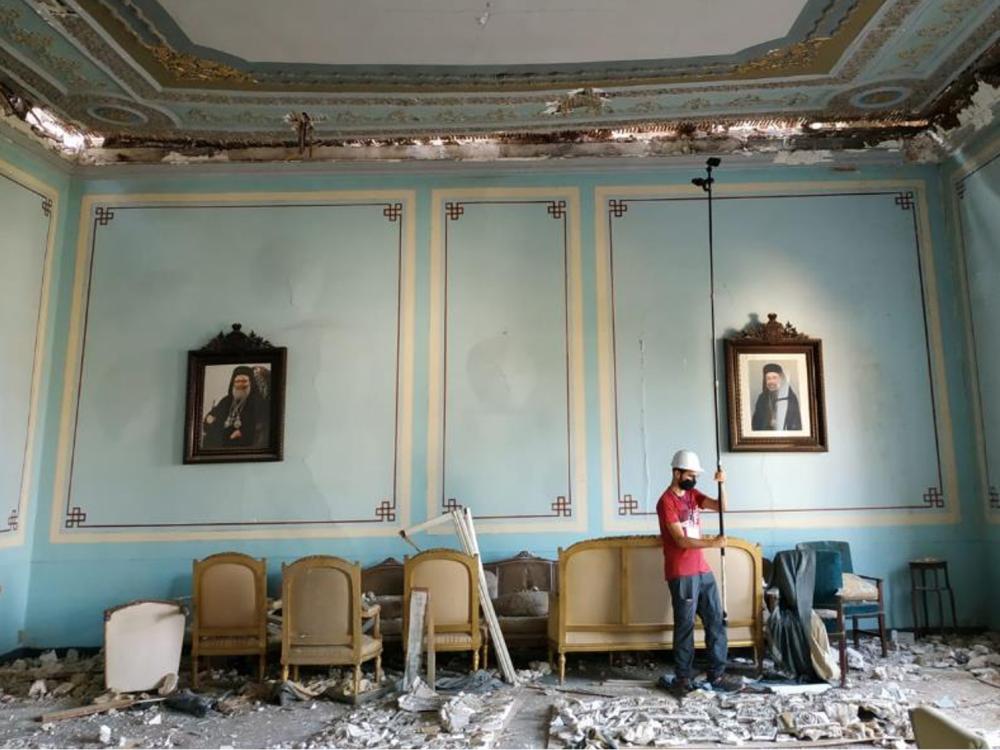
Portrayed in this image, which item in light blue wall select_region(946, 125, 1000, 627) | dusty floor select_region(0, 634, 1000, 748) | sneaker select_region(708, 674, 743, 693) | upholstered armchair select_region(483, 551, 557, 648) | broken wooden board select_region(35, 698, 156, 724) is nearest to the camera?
dusty floor select_region(0, 634, 1000, 748)

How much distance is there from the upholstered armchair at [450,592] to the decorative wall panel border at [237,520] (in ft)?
3.21

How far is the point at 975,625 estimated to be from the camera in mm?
5109

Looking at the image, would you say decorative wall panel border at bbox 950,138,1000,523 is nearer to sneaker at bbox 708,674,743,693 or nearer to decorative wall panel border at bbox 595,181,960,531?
decorative wall panel border at bbox 595,181,960,531

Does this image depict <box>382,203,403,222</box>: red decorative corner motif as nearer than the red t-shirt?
No

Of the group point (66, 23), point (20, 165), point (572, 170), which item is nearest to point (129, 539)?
point (20, 165)

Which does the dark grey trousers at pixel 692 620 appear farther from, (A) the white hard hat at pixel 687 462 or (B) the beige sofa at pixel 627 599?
(A) the white hard hat at pixel 687 462

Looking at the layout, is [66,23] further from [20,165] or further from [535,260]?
[535,260]

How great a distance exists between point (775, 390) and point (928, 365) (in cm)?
116

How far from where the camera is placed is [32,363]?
17.1 feet

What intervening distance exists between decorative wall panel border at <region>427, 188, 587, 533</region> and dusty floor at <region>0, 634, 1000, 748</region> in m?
0.95

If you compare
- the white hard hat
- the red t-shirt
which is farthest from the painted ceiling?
the red t-shirt

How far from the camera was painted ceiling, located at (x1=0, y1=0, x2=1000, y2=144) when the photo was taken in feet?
13.3

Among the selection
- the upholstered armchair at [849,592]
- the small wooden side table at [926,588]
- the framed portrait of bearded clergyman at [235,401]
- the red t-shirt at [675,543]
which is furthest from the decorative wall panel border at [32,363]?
the small wooden side table at [926,588]

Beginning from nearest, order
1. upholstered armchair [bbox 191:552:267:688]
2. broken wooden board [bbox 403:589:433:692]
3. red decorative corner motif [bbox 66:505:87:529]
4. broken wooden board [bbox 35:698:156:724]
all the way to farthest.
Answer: broken wooden board [bbox 35:698:156:724] < broken wooden board [bbox 403:589:433:692] < upholstered armchair [bbox 191:552:267:688] < red decorative corner motif [bbox 66:505:87:529]
